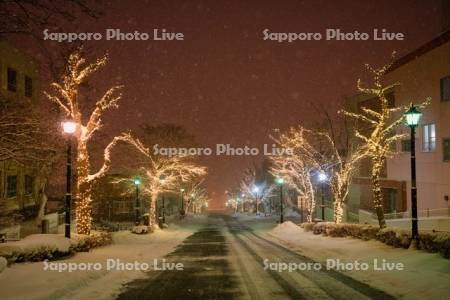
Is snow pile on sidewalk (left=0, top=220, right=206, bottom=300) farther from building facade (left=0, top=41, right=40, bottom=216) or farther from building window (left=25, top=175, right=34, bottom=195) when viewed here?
building window (left=25, top=175, right=34, bottom=195)

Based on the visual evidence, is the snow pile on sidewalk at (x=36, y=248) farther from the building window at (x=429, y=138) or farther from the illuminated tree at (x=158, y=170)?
the building window at (x=429, y=138)

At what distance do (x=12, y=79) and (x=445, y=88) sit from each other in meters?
33.3

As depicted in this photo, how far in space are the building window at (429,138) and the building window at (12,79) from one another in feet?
105

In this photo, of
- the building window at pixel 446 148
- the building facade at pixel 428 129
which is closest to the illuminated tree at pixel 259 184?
the building facade at pixel 428 129

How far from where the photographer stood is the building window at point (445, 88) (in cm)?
3162

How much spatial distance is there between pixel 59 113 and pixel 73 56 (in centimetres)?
778

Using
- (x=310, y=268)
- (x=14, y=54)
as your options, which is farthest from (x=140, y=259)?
(x=14, y=54)

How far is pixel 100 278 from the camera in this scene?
43.3 ft

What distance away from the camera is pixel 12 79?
132ft

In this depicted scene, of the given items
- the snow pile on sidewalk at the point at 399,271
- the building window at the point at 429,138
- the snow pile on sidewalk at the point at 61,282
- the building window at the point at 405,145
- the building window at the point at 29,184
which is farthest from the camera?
the building window at the point at 29,184

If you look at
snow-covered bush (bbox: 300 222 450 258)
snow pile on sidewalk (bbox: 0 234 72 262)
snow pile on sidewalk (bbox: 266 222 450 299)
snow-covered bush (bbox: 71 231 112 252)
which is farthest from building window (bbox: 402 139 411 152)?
snow pile on sidewalk (bbox: 0 234 72 262)

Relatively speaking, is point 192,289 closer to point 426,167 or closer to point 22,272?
point 22,272

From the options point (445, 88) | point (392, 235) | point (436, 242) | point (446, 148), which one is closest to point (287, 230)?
point (446, 148)

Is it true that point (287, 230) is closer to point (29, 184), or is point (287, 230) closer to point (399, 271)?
point (399, 271)
